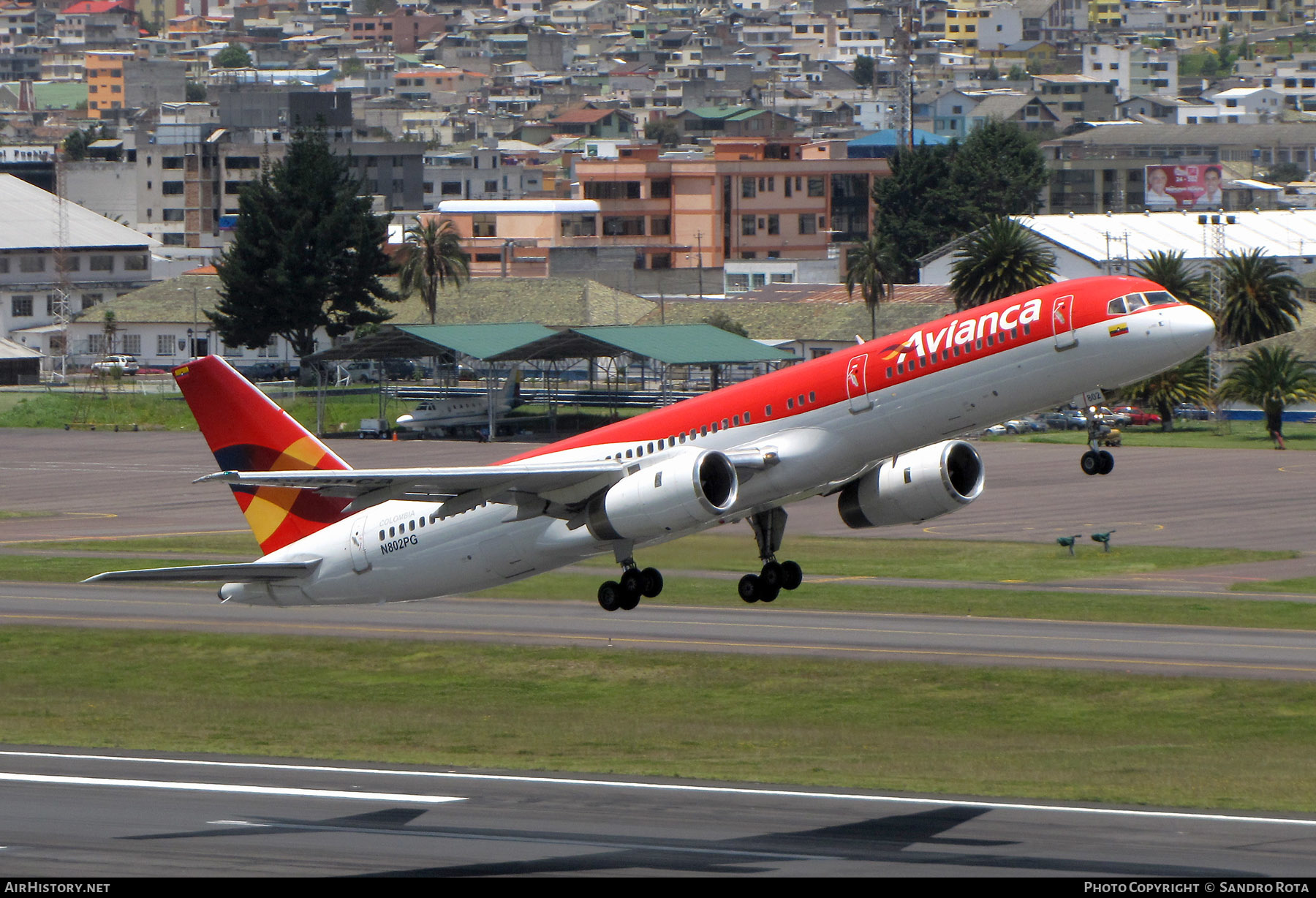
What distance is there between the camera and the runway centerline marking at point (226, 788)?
57.1 meters

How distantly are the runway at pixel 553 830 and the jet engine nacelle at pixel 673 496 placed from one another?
28.9 ft

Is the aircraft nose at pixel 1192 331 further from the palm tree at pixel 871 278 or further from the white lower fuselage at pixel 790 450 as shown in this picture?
the palm tree at pixel 871 278

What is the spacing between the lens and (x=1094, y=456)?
145 feet

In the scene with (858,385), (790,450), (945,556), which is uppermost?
(858,385)

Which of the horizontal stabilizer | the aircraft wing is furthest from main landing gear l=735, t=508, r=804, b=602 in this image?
the horizontal stabilizer

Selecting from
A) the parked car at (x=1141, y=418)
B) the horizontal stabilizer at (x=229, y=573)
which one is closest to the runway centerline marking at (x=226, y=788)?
the horizontal stabilizer at (x=229, y=573)

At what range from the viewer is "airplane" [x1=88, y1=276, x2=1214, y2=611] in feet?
153

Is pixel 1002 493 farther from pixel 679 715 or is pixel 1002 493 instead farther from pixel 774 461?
pixel 774 461

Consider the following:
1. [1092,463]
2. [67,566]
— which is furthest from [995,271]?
[1092,463]

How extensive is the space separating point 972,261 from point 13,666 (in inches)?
4085

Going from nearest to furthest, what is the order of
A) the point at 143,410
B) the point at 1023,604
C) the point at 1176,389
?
the point at 1023,604 < the point at 1176,389 < the point at 143,410

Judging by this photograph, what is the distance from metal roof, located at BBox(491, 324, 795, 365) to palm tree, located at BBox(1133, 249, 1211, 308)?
35272 millimetres

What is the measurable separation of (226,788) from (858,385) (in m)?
25.0
